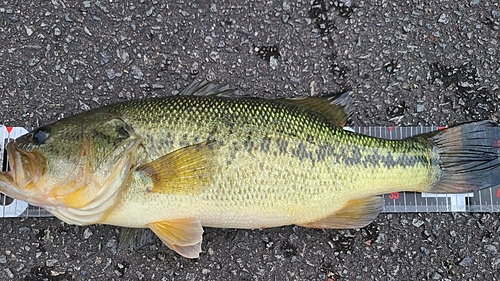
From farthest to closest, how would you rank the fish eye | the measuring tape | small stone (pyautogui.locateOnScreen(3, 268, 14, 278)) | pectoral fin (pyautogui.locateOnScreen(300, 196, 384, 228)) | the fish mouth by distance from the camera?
the measuring tape → small stone (pyautogui.locateOnScreen(3, 268, 14, 278)) → pectoral fin (pyautogui.locateOnScreen(300, 196, 384, 228)) → the fish eye → the fish mouth

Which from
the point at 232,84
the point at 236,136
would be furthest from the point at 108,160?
the point at 232,84

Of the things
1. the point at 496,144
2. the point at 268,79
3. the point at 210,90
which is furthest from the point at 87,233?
the point at 496,144

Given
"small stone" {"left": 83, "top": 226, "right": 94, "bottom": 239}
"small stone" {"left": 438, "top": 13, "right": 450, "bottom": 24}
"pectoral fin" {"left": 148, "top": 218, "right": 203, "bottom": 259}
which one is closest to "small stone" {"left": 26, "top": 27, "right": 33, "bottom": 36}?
"small stone" {"left": 83, "top": 226, "right": 94, "bottom": 239}

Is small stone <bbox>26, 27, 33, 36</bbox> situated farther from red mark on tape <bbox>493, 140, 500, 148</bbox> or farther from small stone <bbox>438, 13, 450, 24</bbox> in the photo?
red mark on tape <bbox>493, 140, 500, 148</bbox>

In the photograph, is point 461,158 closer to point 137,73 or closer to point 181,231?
Result: point 181,231

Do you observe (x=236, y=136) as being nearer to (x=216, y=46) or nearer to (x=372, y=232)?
(x=216, y=46)

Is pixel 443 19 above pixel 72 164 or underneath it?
above

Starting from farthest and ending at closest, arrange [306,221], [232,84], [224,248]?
1. [232,84]
2. [224,248]
3. [306,221]
